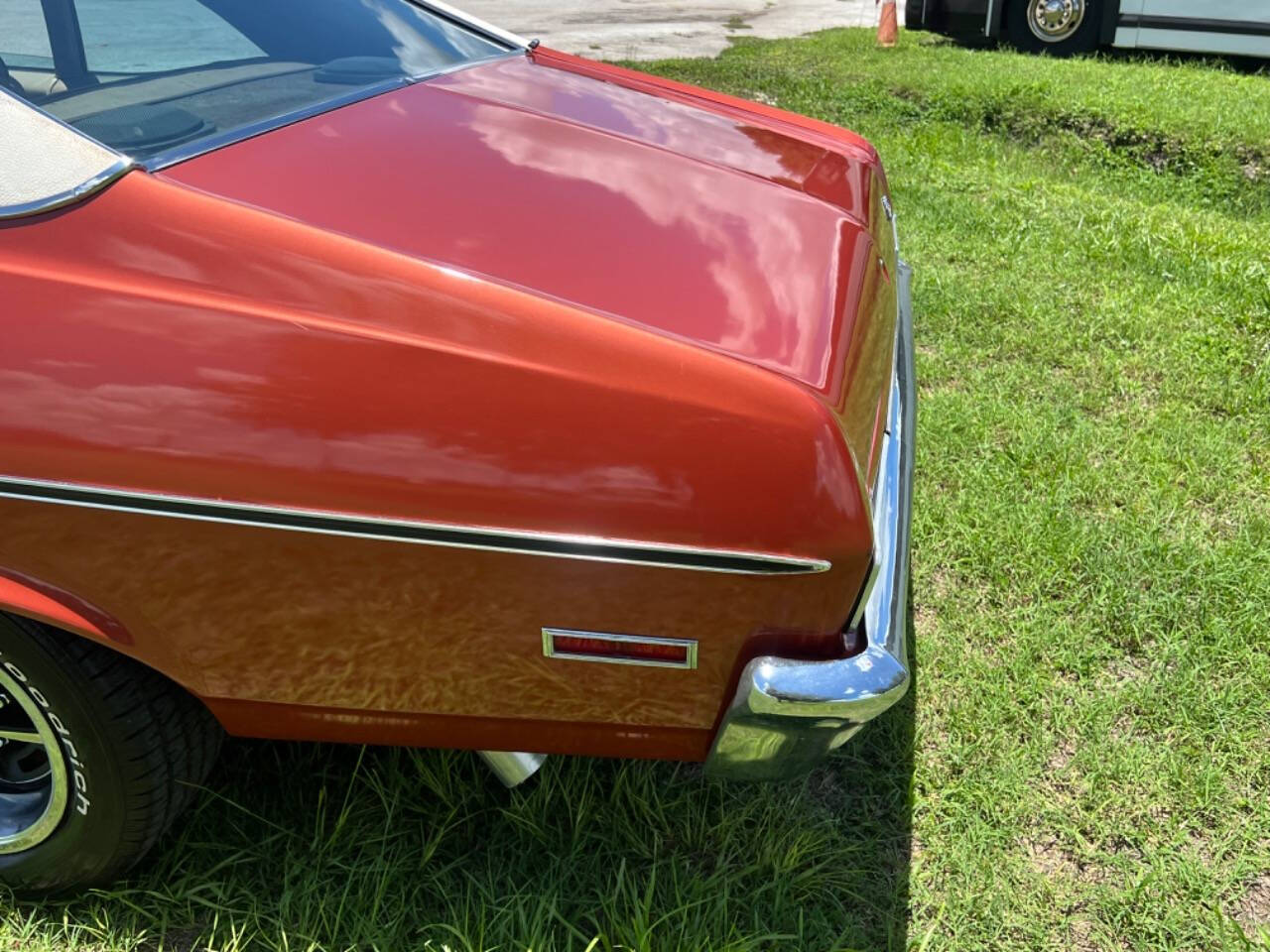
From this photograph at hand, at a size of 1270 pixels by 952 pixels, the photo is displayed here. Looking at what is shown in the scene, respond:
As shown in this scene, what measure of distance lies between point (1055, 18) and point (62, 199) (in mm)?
8889

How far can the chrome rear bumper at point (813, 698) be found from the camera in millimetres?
1481

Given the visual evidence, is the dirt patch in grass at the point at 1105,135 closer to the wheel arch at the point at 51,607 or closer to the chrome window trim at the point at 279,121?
the chrome window trim at the point at 279,121

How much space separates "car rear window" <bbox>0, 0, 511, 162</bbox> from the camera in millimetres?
1943

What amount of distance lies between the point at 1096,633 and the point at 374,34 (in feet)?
7.13

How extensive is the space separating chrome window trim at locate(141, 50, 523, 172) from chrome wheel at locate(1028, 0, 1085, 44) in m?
7.61

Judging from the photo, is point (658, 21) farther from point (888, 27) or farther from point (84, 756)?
point (84, 756)

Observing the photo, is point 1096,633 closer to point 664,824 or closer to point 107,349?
point 664,824

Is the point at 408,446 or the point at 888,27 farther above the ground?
the point at 408,446

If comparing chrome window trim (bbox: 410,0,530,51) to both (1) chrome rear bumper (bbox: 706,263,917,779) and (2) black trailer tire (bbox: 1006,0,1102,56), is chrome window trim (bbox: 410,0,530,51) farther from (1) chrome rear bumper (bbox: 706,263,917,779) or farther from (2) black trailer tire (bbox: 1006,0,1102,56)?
(2) black trailer tire (bbox: 1006,0,1102,56)

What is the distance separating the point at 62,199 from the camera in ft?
4.75

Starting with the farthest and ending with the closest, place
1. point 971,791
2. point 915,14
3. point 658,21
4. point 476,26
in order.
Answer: point 658,21 < point 915,14 < point 476,26 < point 971,791

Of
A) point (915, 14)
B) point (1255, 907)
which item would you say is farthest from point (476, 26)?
point (915, 14)

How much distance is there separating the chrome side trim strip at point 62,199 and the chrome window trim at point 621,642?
0.86m

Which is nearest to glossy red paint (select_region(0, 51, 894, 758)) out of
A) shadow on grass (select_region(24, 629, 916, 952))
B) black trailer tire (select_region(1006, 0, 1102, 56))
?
shadow on grass (select_region(24, 629, 916, 952))
